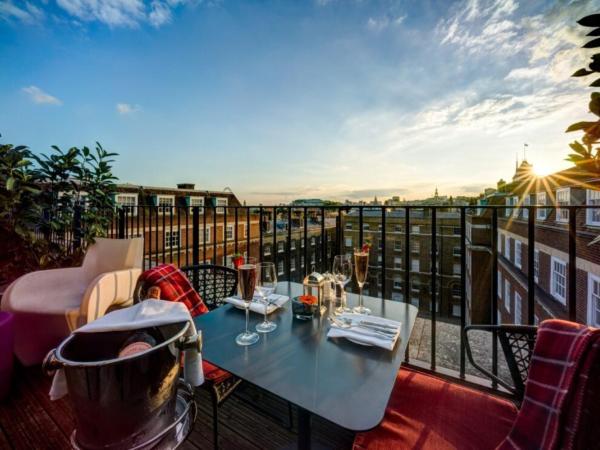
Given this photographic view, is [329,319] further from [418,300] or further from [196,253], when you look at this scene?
[418,300]

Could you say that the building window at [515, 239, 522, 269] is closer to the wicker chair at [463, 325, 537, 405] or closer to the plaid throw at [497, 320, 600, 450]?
the wicker chair at [463, 325, 537, 405]

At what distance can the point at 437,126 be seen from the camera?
187 inches

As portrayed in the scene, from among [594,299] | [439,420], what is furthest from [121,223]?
[594,299]

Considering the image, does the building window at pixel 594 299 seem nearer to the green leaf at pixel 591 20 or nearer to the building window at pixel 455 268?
the green leaf at pixel 591 20

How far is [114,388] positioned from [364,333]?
36.7 inches

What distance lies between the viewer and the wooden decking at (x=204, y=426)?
1546mm

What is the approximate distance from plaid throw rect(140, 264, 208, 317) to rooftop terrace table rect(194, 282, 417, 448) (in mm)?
367

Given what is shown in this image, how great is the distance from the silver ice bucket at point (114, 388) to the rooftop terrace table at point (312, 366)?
0.35 meters

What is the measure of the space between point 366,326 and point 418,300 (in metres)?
29.5

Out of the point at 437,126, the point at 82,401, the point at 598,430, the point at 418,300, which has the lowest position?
the point at 418,300

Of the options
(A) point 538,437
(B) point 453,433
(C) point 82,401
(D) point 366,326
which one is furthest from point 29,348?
(A) point 538,437

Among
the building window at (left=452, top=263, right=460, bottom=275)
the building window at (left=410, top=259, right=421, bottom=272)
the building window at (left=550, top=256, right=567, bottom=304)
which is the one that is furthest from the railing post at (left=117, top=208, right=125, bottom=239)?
the building window at (left=452, top=263, right=460, bottom=275)

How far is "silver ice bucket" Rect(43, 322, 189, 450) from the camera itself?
0.50 meters

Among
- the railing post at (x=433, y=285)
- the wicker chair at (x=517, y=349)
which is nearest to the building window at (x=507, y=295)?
the railing post at (x=433, y=285)
